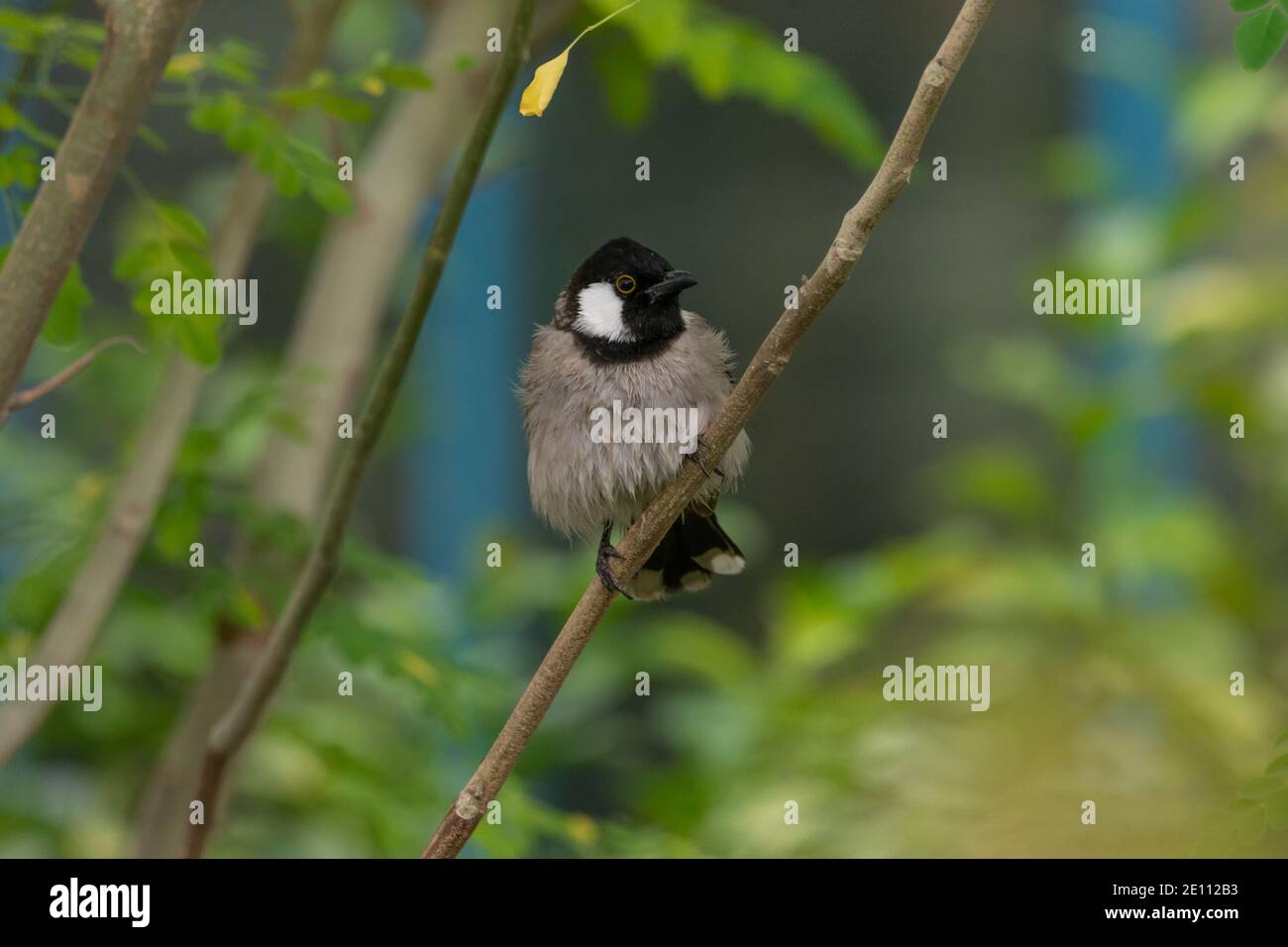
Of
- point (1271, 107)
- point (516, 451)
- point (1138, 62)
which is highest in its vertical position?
point (1138, 62)

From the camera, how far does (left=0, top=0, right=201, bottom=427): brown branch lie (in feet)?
5.33

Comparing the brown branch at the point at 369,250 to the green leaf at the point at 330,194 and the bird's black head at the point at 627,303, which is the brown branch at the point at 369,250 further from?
the green leaf at the point at 330,194

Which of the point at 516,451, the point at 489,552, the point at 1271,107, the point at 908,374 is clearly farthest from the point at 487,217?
the point at 1271,107

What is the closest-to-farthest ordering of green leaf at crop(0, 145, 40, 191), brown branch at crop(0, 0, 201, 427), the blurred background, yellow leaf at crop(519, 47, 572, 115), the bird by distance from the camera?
yellow leaf at crop(519, 47, 572, 115), brown branch at crop(0, 0, 201, 427), green leaf at crop(0, 145, 40, 191), the bird, the blurred background

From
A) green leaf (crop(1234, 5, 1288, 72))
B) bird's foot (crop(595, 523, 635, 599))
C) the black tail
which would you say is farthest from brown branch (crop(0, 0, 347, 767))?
green leaf (crop(1234, 5, 1288, 72))

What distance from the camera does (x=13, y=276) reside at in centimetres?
162

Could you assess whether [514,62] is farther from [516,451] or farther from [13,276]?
[516,451]

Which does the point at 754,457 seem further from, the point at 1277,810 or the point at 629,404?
the point at 1277,810

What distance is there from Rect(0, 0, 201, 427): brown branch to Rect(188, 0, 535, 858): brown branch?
382mm

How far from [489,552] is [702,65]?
1.80 m

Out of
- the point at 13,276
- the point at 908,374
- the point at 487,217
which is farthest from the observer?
the point at 908,374

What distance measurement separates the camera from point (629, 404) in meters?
2.58

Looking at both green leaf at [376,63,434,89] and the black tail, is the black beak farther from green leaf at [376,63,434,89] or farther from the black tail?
green leaf at [376,63,434,89]

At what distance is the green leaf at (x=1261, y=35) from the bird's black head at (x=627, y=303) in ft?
3.80
